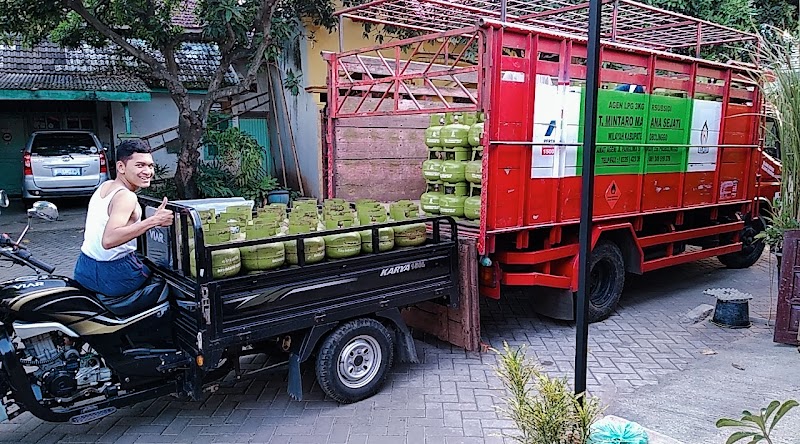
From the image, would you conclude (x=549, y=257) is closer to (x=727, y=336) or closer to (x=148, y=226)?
(x=727, y=336)

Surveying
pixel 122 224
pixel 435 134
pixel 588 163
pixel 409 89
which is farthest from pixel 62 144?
pixel 588 163

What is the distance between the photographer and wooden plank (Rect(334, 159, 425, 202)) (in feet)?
21.9

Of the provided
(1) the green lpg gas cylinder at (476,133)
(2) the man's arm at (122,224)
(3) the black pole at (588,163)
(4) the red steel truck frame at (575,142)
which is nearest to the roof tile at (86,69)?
(4) the red steel truck frame at (575,142)

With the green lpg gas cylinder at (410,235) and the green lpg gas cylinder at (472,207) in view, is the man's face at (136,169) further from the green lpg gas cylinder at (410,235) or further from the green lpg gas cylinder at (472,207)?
the green lpg gas cylinder at (472,207)

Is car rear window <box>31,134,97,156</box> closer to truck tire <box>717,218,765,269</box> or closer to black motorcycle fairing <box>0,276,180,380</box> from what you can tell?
black motorcycle fairing <box>0,276,180,380</box>

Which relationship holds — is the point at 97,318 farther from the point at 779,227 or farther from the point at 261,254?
the point at 779,227

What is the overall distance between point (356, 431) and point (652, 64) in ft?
15.7

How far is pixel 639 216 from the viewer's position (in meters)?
6.33

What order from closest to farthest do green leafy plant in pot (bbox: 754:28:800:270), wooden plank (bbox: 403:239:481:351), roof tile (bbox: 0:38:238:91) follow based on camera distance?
green leafy plant in pot (bbox: 754:28:800:270) < wooden plank (bbox: 403:239:481:351) < roof tile (bbox: 0:38:238:91)

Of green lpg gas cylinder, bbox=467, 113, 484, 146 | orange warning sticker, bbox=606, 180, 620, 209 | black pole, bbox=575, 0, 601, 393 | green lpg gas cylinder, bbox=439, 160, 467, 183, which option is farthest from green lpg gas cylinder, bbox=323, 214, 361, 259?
orange warning sticker, bbox=606, 180, 620, 209

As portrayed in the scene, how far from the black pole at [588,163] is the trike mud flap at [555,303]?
3.15m

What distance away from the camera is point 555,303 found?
19.4ft

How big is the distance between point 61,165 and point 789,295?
12940 mm

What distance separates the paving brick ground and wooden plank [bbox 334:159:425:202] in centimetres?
172
